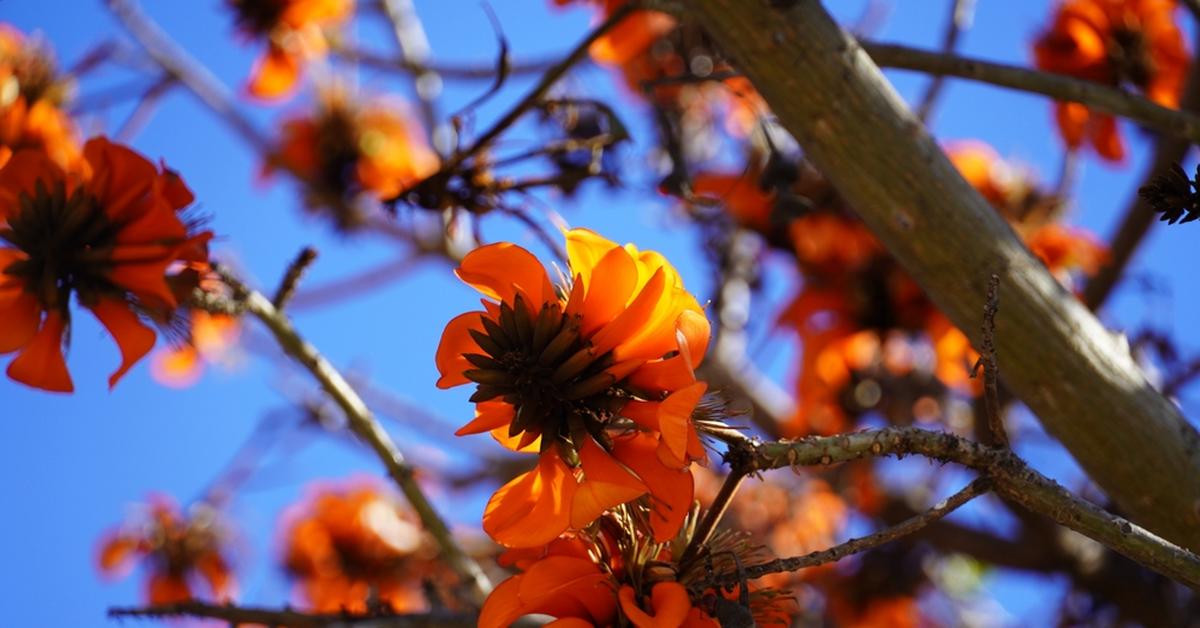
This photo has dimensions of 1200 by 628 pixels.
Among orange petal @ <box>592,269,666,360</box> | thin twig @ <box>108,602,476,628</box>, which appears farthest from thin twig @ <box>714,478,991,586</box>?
thin twig @ <box>108,602,476,628</box>

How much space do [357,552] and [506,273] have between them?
10.3 feet

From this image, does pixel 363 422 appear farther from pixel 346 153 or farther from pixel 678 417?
pixel 346 153

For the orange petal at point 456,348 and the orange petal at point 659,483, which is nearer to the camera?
the orange petal at point 659,483

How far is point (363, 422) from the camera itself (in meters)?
2.02

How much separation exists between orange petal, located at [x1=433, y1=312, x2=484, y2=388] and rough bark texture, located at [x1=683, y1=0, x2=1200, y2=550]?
2.19 ft

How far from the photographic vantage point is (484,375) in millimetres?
1318

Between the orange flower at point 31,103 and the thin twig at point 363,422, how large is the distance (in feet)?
2.91

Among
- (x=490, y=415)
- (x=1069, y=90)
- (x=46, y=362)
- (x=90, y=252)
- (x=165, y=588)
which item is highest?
(x=165, y=588)

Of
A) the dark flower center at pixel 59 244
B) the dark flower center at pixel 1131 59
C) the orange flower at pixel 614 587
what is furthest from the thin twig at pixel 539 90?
the dark flower center at pixel 1131 59

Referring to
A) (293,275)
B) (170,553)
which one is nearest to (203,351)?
(170,553)

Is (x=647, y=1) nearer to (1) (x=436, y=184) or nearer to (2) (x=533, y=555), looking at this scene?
(1) (x=436, y=184)

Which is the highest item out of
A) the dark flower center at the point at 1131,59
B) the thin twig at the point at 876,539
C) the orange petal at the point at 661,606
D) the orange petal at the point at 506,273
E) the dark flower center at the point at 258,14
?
the dark flower center at the point at 258,14

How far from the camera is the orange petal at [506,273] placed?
1.34 metres

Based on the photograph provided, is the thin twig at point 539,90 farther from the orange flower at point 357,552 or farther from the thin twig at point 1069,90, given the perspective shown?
the orange flower at point 357,552
